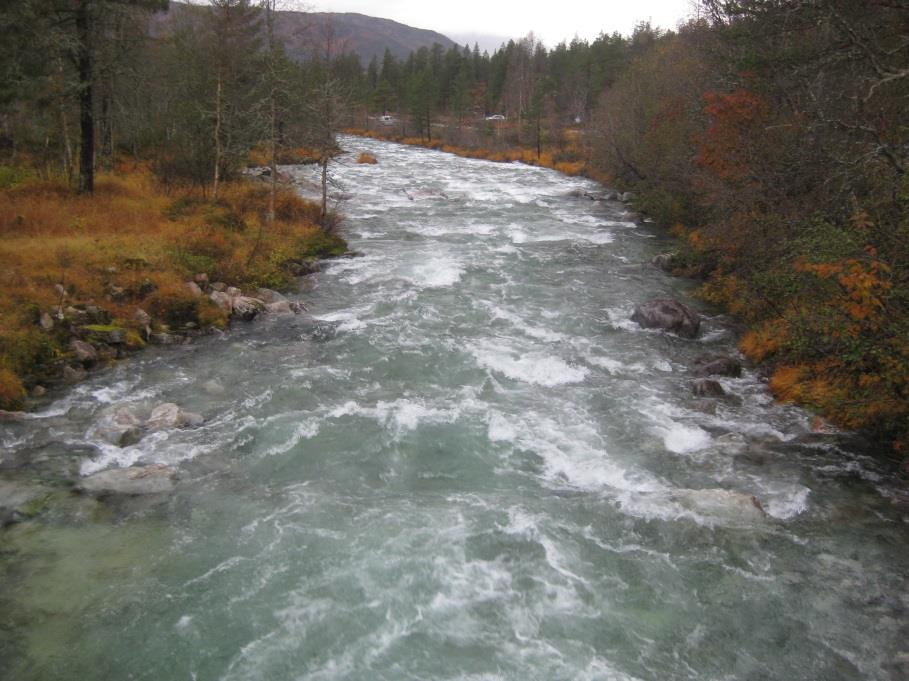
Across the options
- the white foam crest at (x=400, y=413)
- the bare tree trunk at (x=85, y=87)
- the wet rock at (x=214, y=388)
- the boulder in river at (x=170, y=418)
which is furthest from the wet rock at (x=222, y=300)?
the bare tree trunk at (x=85, y=87)

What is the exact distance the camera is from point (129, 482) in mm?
10336

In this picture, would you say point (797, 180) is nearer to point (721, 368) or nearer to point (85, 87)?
point (721, 368)

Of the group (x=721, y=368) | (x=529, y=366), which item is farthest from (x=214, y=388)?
(x=721, y=368)

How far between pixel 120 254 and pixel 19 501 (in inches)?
411

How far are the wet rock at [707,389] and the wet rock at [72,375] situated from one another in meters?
13.4

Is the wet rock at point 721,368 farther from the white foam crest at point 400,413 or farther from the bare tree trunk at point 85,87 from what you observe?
the bare tree trunk at point 85,87

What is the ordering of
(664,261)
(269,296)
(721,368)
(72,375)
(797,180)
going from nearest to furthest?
(72,375) → (721,368) → (797,180) → (269,296) → (664,261)

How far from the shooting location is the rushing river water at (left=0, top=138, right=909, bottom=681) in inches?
299

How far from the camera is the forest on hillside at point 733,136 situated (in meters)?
12.0

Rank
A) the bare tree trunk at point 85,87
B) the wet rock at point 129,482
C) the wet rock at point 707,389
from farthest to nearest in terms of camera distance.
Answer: the bare tree trunk at point 85,87 → the wet rock at point 707,389 → the wet rock at point 129,482

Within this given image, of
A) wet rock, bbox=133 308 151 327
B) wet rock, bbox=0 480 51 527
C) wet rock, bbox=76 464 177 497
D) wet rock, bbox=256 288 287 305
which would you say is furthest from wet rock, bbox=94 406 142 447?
wet rock, bbox=256 288 287 305

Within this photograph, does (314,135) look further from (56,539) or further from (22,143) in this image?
(56,539)

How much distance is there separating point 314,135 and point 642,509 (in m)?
21.1

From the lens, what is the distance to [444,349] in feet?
54.1
